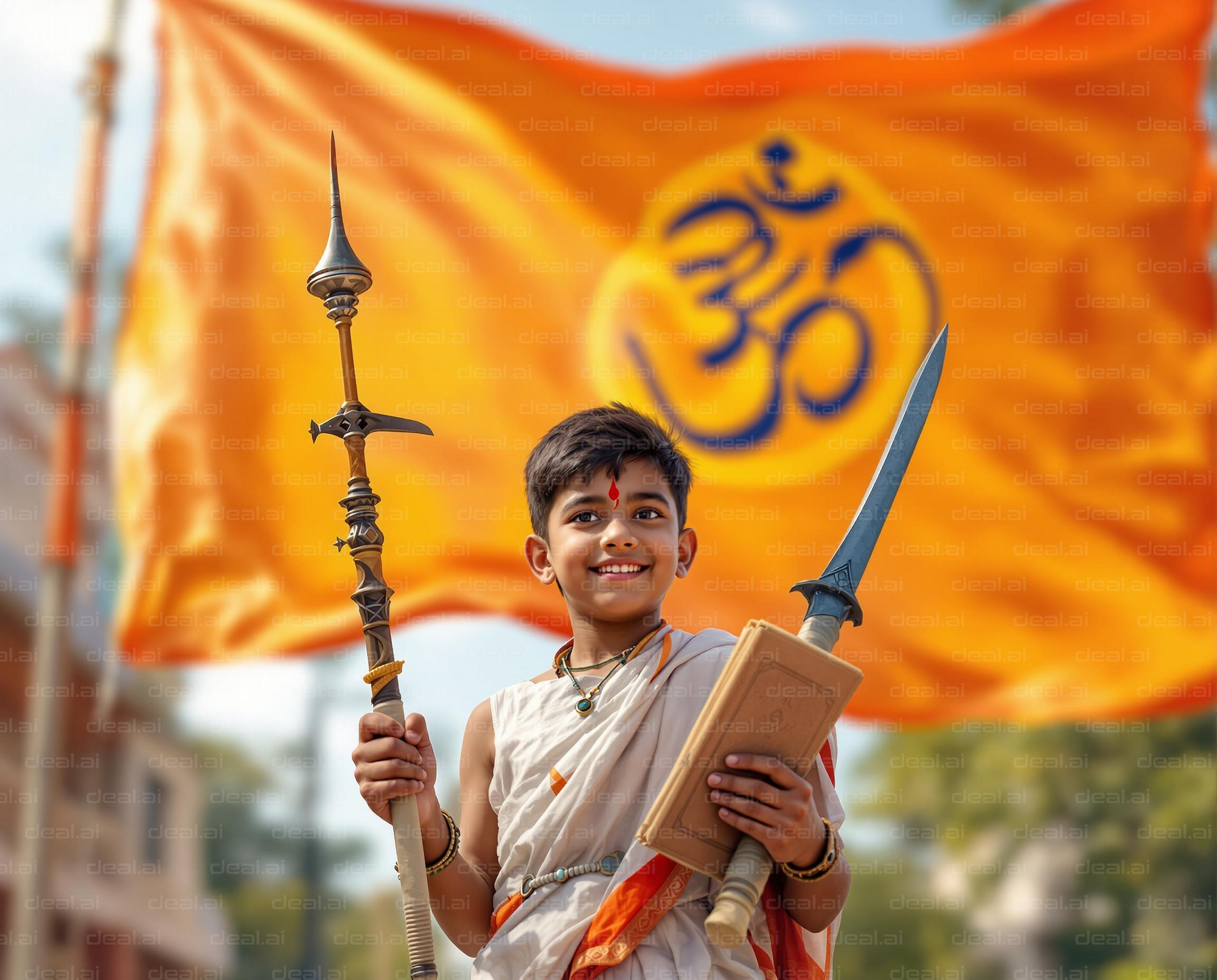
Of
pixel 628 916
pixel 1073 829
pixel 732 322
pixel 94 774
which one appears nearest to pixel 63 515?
pixel 732 322

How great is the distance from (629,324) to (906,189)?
1.74 metres

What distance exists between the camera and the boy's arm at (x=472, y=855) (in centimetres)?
240

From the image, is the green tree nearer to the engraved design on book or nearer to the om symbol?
the om symbol

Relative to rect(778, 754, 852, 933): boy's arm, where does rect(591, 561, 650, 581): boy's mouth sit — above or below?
above

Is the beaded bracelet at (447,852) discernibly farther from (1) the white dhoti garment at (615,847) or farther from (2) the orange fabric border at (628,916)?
(2) the orange fabric border at (628,916)

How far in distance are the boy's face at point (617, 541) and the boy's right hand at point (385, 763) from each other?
1.30 feet

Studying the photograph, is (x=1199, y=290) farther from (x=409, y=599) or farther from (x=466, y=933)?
(x=466, y=933)

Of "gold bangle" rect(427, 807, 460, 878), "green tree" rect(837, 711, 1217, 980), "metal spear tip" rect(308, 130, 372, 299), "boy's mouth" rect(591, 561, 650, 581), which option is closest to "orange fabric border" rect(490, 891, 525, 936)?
"gold bangle" rect(427, 807, 460, 878)

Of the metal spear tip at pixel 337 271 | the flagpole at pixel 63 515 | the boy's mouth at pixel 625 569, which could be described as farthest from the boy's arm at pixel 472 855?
the flagpole at pixel 63 515

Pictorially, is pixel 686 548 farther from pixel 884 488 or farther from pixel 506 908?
pixel 506 908

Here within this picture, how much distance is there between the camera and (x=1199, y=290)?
7457 millimetres

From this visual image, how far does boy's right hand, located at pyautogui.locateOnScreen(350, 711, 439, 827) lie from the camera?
2199 millimetres

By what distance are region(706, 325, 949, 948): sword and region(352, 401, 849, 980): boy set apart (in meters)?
0.06

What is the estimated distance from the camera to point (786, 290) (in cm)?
723
